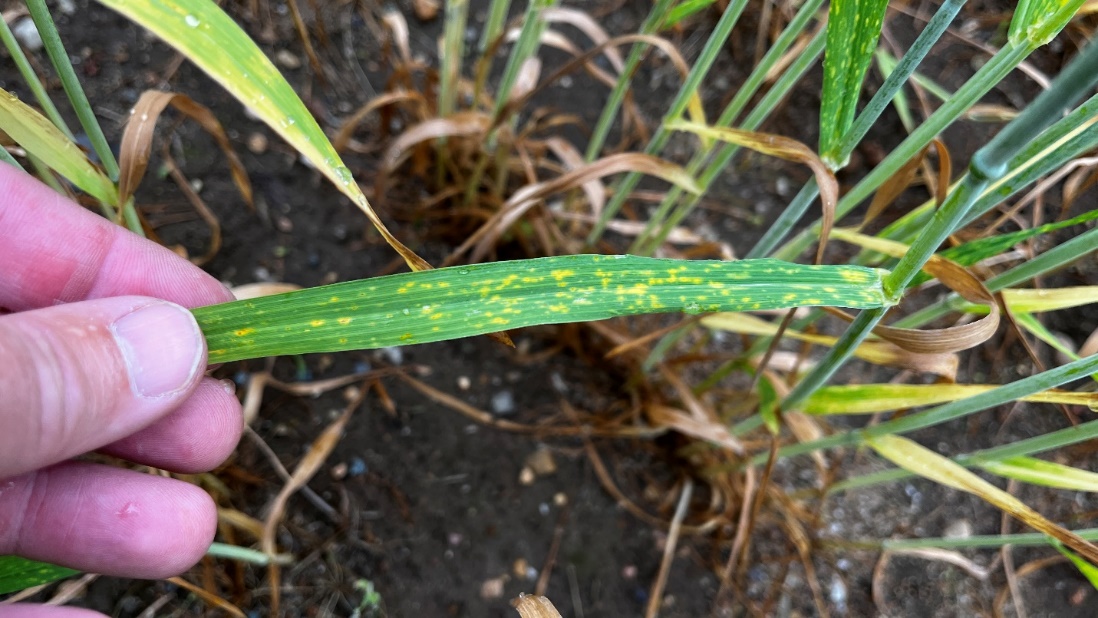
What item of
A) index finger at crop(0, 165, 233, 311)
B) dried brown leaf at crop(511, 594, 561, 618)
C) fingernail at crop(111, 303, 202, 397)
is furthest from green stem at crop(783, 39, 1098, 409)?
index finger at crop(0, 165, 233, 311)

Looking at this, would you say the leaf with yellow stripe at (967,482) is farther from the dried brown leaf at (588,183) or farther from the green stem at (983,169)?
the dried brown leaf at (588,183)

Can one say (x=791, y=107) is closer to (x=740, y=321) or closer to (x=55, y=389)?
(x=740, y=321)

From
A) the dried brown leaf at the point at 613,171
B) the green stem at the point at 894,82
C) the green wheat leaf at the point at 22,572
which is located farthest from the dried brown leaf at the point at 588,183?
the green wheat leaf at the point at 22,572

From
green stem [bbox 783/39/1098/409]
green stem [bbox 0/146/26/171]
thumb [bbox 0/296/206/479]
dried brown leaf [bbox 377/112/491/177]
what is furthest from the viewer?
dried brown leaf [bbox 377/112/491/177]

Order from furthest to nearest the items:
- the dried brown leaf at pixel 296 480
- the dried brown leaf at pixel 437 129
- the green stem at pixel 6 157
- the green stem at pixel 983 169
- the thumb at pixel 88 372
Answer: the dried brown leaf at pixel 437 129, the dried brown leaf at pixel 296 480, the green stem at pixel 6 157, the thumb at pixel 88 372, the green stem at pixel 983 169

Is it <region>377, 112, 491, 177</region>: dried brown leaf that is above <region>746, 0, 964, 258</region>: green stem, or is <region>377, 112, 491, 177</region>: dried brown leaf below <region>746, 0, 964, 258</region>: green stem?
below

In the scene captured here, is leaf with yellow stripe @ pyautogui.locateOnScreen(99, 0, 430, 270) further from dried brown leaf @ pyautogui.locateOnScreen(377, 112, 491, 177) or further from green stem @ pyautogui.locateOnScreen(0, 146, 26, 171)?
dried brown leaf @ pyautogui.locateOnScreen(377, 112, 491, 177)

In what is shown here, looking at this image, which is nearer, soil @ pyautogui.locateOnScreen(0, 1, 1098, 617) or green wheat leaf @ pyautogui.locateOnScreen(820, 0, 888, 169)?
green wheat leaf @ pyautogui.locateOnScreen(820, 0, 888, 169)
